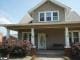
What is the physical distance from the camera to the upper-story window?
25.5 meters

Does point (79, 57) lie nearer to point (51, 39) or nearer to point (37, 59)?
point (37, 59)

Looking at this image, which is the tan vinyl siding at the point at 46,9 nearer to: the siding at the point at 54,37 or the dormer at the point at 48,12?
the dormer at the point at 48,12

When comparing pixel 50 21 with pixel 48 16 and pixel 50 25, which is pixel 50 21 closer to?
pixel 48 16

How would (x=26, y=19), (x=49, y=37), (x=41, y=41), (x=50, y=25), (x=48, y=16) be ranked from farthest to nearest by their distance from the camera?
(x=26, y=19) < (x=41, y=41) < (x=49, y=37) < (x=48, y=16) < (x=50, y=25)

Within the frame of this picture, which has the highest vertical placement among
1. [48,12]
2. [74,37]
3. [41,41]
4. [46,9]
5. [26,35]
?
[46,9]

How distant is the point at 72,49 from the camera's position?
20.2 metres

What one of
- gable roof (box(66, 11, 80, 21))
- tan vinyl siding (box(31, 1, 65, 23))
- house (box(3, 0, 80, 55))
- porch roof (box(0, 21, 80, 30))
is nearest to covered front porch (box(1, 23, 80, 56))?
house (box(3, 0, 80, 55))

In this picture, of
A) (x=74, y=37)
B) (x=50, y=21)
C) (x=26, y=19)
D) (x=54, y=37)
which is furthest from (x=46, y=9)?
(x=74, y=37)

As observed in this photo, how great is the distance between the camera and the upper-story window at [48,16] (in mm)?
25516

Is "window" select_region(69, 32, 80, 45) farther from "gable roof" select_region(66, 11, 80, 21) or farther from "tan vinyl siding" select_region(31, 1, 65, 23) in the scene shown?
"tan vinyl siding" select_region(31, 1, 65, 23)

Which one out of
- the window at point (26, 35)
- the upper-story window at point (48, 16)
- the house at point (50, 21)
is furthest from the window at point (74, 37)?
the window at point (26, 35)

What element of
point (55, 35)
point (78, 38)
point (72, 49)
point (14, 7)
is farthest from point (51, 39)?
point (14, 7)

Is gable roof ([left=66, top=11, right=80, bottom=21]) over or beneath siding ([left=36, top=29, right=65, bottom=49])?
over

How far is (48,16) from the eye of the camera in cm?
2567
